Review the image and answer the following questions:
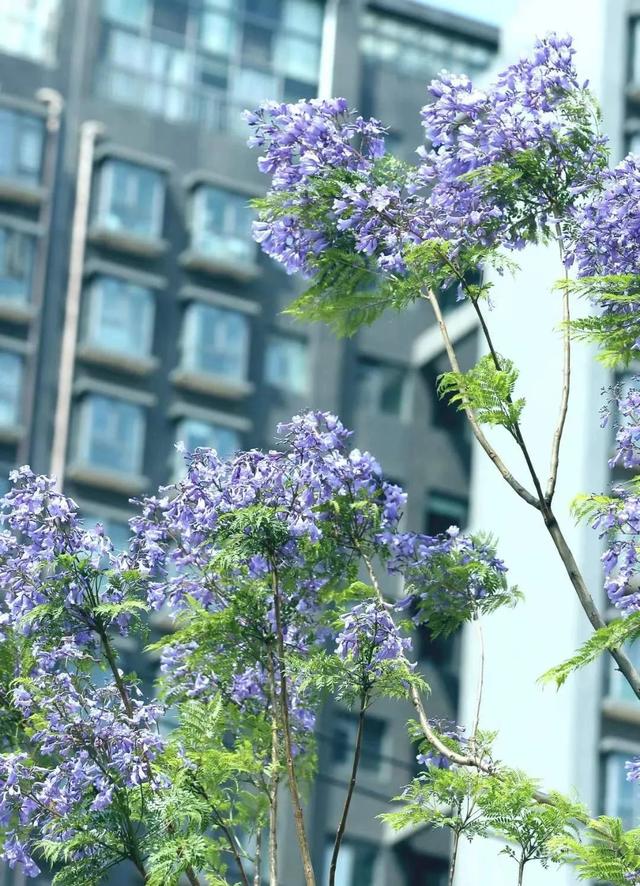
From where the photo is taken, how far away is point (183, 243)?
4491cm

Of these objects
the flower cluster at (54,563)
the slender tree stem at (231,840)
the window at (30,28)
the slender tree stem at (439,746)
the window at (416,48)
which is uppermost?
the window at (416,48)

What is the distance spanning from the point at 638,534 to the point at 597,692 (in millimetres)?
29032

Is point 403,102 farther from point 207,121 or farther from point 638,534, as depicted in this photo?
point 638,534

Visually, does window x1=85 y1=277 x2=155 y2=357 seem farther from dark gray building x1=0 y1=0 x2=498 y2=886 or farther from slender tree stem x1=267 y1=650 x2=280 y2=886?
slender tree stem x1=267 y1=650 x2=280 y2=886

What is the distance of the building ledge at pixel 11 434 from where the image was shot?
41.5m

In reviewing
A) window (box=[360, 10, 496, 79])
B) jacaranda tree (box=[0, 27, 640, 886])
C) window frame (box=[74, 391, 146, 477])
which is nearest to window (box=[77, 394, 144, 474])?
window frame (box=[74, 391, 146, 477])

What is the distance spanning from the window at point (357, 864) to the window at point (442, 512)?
288 inches

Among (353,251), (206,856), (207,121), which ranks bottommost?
(206,856)

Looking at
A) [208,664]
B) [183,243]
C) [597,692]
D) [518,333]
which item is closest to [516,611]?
[597,692]

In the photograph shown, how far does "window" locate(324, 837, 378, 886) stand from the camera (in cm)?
4238

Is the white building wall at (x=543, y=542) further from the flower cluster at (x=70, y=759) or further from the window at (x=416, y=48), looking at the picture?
the flower cluster at (x=70, y=759)

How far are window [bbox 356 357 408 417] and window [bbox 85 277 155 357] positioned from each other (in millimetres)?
5432

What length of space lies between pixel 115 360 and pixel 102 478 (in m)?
2.63

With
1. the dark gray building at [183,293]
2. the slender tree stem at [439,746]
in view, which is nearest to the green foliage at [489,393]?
the slender tree stem at [439,746]
